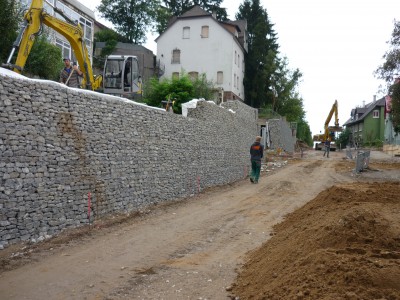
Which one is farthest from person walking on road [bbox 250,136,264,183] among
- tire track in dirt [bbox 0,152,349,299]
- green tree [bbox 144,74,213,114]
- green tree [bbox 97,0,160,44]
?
green tree [bbox 97,0,160,44]

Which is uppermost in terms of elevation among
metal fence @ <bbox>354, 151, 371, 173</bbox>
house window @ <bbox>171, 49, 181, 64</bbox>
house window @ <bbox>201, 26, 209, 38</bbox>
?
house window @ <bbox>201, 26, 209, 38</bbox>

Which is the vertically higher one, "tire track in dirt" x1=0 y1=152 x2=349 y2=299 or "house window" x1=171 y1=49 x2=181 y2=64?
"house window" x1=171 y1=49 x2=181 y2=64

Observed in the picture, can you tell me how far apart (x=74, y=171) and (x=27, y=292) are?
3.83 meters

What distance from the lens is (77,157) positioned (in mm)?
9000

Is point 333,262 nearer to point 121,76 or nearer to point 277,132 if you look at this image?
point 121,76

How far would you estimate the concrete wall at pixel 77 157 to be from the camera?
732cm

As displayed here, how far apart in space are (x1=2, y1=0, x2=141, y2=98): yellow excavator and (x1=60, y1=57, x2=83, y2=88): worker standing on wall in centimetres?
73

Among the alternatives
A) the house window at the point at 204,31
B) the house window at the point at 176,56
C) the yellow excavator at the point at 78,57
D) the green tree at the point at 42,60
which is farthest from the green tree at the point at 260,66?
the green tree at the point at 42,60

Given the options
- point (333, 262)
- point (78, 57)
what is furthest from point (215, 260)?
point (78, 57)

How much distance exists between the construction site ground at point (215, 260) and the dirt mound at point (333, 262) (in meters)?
0.01

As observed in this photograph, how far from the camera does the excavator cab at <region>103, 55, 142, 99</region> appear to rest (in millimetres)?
20188

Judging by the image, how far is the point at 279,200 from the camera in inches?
548

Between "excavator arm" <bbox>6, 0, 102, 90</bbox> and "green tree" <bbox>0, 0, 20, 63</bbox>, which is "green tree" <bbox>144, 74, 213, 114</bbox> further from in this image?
"green tree" <bbox>0, 0, 20, 63</bbox>

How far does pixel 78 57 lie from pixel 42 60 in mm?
2314
